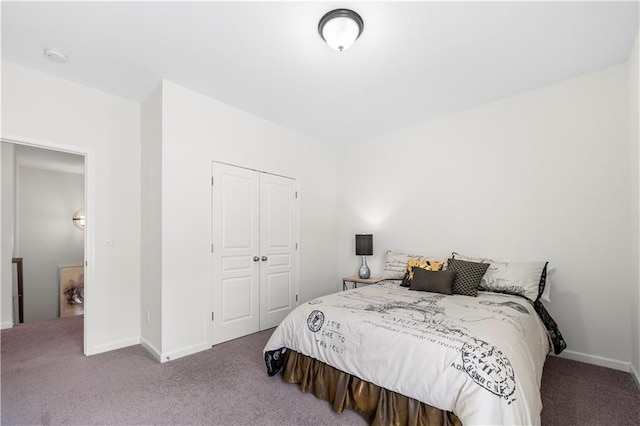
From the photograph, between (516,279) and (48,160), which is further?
(48,160)

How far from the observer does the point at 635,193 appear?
2.42 meters

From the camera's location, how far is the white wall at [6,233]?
12.4 feet

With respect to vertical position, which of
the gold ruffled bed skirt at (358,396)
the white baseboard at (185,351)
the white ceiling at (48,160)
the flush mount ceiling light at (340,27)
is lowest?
the white baseboard at (185,351)

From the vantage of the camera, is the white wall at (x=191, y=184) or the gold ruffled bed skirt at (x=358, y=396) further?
the white wall at (x=191, y=184)

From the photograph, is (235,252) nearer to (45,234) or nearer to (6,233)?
(6,233)

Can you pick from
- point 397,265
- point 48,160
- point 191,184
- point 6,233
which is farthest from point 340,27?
point 48,160

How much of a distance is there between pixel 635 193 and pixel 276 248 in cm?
343

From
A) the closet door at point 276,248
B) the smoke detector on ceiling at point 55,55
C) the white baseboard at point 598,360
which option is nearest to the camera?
the smoke detector on ceiling at point 55,55

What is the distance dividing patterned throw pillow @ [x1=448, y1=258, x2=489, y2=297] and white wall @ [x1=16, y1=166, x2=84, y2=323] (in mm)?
6395

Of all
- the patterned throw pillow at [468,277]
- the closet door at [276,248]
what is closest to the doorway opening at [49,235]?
the closet door at [276,248]

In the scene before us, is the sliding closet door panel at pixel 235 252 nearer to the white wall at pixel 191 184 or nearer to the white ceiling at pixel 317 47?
the white wall at pixel 191 184

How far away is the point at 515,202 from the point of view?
3188 mm

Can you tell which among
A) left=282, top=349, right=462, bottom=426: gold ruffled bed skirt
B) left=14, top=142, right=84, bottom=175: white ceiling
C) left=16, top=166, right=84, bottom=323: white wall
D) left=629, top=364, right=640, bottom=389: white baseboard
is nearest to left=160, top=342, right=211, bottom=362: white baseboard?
left=282, top=349, right=462, bottom=426: gold ruffled bed skirt

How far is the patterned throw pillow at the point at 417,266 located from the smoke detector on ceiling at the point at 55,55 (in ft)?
12.0
